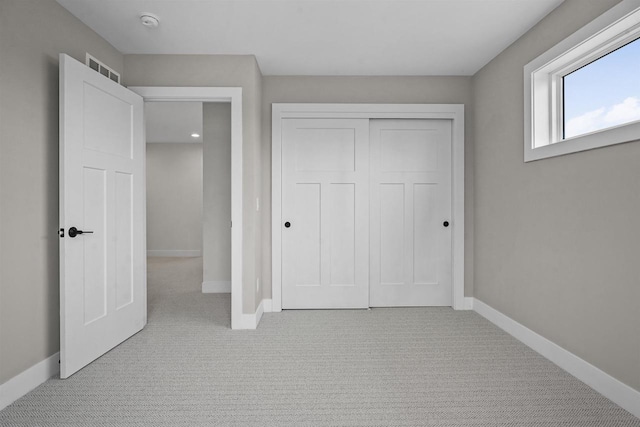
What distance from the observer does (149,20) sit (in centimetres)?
239

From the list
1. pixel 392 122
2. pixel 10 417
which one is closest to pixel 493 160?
pixel 392 122

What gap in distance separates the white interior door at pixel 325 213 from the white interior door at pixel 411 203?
14 cm

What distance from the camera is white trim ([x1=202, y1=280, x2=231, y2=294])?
431 centimetres

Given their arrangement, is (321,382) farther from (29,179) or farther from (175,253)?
(175,253)

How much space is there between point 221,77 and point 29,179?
1.64 meters

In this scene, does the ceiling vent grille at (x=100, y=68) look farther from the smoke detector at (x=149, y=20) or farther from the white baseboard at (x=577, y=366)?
the white baseboard at (x=577, y=366)

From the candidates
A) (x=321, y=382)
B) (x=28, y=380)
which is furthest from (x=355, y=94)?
(x=28, y=380)

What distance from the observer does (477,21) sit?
2443 mm

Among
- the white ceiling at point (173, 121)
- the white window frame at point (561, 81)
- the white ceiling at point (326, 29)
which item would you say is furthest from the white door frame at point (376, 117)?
the white ceiling at point (173, 121)

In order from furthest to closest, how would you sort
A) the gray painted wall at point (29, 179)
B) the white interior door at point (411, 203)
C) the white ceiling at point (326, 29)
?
the white interior door at point (411, 203) < the white ceiling at point (326, 29) < the gray painted wall at point (29, 179)

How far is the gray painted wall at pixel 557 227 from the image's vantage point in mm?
1803

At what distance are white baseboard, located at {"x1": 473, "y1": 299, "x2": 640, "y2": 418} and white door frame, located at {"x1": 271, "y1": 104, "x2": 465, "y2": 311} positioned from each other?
0.73 meters

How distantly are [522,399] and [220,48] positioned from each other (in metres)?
3.29

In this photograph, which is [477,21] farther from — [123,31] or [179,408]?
[179,408]
